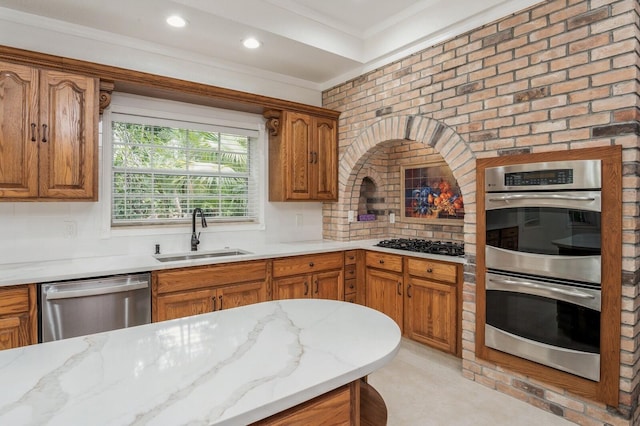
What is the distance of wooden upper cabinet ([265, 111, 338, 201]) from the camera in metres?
3.88

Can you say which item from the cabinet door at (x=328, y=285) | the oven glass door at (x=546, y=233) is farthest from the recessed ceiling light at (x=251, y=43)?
the oven glass door at (x=546, y=233)

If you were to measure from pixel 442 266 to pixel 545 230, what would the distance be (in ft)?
3.05

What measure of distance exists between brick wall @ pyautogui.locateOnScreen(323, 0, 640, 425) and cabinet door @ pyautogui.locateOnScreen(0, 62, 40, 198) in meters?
2.92

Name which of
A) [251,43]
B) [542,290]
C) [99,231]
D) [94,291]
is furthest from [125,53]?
[542,290]

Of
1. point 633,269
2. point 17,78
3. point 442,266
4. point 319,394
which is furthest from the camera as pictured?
point 442,266

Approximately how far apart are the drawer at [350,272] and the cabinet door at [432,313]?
0.67 meters

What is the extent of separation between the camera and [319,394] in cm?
102

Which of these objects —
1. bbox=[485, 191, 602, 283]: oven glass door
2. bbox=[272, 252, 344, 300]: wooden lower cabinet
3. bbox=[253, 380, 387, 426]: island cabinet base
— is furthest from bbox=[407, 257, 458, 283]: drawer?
bbox=[253, 380, 387, 426]: island cabinet base

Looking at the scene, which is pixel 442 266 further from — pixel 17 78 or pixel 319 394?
pixel 17 78

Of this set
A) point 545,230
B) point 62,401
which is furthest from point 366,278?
point 62,401

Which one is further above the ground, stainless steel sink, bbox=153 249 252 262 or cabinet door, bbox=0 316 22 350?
stainless steel sink, bbox=153 249 252 262

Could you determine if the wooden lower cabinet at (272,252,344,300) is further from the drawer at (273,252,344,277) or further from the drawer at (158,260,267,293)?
the drawer at (158,260,267,293)

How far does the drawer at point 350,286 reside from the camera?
3.86 m

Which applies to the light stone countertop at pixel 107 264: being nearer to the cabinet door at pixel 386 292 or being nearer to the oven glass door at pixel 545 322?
the cabinet door at pixel 386 292
